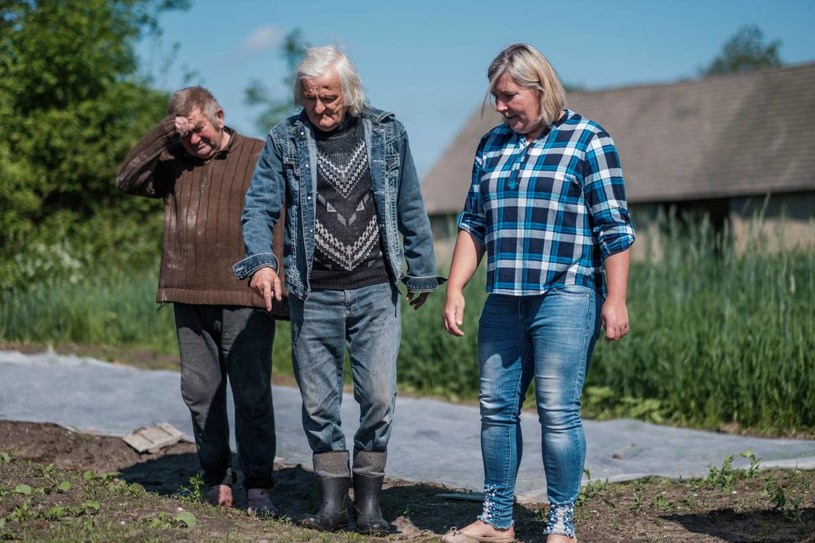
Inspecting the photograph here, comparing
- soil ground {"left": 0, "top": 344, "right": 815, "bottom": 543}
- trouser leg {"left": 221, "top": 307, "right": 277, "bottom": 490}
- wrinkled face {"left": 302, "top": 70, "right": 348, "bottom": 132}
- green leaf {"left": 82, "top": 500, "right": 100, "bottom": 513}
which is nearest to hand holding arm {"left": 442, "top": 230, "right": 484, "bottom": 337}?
wrinkled face {"left": 302, "top": 70, "right": 348, "bottom": 132}

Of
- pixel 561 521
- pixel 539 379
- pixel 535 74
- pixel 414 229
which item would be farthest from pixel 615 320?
pixel 414 229

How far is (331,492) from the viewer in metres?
4.02

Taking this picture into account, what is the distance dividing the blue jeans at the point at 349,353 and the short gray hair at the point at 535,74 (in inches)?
38.2

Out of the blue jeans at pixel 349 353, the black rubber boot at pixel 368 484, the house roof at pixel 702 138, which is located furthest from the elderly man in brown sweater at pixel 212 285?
the house roof at pixel 702 138

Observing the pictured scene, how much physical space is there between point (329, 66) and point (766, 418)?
407cm

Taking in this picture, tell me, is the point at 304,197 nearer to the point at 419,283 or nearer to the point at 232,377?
the point at 419,283

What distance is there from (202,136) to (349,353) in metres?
1.21

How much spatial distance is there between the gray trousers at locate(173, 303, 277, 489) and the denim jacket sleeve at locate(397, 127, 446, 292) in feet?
2.48

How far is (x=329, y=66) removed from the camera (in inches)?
149

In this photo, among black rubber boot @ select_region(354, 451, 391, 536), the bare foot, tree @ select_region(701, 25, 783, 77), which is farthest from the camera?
tree @ select_region(701, 25, 783, 77)

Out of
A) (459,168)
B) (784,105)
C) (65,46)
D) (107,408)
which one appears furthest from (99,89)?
(784,105)

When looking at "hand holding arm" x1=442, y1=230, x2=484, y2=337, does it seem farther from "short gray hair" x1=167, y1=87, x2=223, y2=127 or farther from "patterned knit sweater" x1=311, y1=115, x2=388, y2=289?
"short gray hair" x1=167, y1=87, x2=223, y2=127

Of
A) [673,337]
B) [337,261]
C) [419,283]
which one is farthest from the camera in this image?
[673,337]

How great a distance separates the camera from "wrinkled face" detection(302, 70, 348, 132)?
12.4 feet
